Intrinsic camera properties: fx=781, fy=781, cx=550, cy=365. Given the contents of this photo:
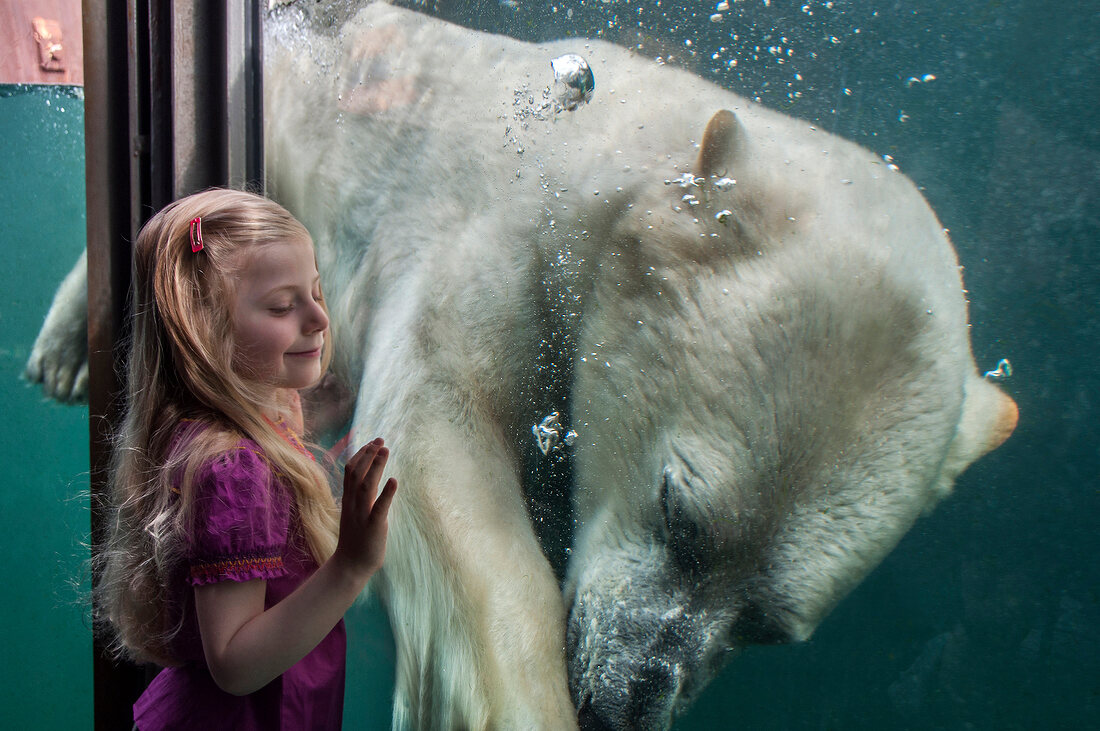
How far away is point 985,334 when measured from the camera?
0.59 m

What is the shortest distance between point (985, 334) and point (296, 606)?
60 centimetres

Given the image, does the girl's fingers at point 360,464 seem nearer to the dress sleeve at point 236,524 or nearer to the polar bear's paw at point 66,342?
the dress sleeve at point 236,524

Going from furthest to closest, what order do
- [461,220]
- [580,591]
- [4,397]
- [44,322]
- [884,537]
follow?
[4,397]
[44,322]
[461,220]
[580,591]
[884,537]

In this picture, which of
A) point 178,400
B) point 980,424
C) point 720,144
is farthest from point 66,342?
point 980,424

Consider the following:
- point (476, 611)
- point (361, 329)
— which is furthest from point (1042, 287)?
point (361, 329)

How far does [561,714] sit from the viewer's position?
1.03 meters

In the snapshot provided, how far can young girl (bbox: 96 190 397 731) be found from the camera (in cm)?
69

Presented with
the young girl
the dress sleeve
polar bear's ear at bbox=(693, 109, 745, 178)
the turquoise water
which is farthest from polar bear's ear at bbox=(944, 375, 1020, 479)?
the turquoise water

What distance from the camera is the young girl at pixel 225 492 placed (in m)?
0.69

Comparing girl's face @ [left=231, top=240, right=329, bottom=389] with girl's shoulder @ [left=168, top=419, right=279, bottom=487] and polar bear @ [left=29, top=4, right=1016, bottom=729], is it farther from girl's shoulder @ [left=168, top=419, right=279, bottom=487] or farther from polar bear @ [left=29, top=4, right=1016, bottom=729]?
polar bear @ [left=29, top=4, right=1016, bottom=729]

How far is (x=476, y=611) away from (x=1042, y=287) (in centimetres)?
85

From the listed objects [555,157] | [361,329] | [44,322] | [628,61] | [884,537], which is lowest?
[44,322]

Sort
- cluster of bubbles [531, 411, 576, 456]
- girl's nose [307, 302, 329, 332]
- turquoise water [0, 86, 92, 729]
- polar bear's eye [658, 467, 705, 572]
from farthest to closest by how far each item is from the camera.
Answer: turquoise water [0, 86, 92, 729]
cluster of bubbles [531, 411, 576, 456]
polar bear's eye [658, 467, 705, 572]
girl's nose [307, 302, 329, 332]

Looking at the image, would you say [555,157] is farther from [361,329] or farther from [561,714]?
[561,714]
